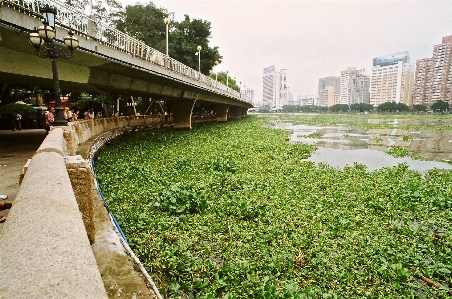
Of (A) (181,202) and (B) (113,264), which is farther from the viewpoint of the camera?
(A) (181,202)

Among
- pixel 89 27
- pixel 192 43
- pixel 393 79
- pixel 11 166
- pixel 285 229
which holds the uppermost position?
pixel 393 79

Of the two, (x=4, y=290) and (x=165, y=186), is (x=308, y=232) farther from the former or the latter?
(x=4, y=290)

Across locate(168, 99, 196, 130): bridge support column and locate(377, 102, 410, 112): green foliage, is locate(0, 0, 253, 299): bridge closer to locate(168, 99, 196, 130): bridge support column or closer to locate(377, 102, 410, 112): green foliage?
locate(168, 99, 196, 130): bridge support column

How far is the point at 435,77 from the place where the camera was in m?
138

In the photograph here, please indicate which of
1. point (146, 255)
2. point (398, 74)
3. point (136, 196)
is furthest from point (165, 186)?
point (398, 74)

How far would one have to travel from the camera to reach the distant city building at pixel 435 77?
13243cm

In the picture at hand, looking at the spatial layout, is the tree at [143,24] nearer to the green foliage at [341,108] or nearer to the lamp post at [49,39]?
the lamp post at [49,39]

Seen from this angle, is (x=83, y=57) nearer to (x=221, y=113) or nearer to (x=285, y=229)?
(x=285, y=229)

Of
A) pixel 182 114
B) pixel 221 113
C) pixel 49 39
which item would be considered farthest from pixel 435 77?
pixel 49 39

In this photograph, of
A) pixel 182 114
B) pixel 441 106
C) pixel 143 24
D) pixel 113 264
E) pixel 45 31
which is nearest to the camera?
pixel 113 264

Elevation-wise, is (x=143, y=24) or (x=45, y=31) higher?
(x=143, y=24)

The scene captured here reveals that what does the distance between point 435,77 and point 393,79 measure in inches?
1469

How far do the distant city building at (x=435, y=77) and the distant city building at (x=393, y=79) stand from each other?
14.3m

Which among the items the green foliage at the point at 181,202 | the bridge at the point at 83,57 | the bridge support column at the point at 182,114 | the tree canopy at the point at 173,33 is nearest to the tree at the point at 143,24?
the tree canopy at the point at 173,33
